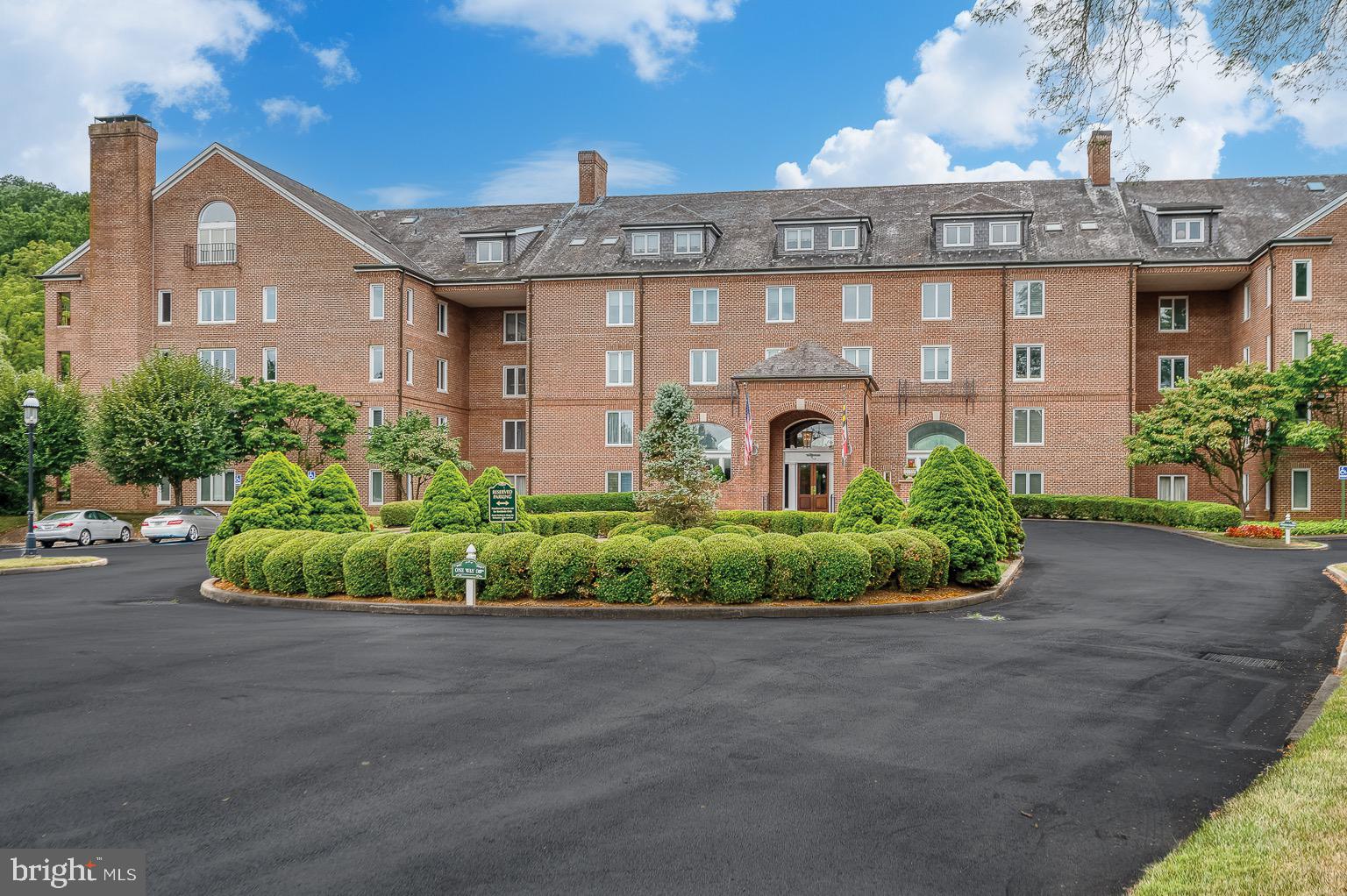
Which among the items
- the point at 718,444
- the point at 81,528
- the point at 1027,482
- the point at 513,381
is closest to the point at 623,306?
the point at 718,444

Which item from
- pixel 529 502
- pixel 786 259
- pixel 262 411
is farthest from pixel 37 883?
pixel 786 259

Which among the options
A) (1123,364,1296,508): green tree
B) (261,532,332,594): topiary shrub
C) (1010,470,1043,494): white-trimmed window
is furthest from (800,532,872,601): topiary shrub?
(1010,470,1043,494): white-trimmed window

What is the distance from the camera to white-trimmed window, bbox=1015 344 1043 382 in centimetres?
3966

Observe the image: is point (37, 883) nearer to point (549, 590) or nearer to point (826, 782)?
point (826, 782)

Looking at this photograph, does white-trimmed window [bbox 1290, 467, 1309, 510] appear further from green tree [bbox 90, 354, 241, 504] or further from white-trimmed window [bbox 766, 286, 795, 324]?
green tree [bbox 90, 354, 241, 504]

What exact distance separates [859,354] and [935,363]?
3.18 m

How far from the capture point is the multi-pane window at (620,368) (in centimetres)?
4250

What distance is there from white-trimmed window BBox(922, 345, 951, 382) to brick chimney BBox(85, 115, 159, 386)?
34.1m

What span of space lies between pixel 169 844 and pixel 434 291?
40619mm

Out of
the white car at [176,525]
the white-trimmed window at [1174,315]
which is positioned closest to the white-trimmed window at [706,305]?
the white-trimmed window at [1174,315]

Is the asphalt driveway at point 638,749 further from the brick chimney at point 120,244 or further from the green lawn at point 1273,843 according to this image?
the brick chimney at point 120,244

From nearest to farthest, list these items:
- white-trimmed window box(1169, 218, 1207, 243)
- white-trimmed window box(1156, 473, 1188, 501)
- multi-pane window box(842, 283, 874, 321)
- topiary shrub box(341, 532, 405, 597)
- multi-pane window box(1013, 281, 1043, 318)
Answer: topiary shrub box(341, 532, 405, 597) → multi-pane window box(1013, 281, 1043, 318) → white-trimmed window box(1169, 218, 1207, 243) → white-trimmed window box(1156, 473, 1188, 501) → multi-pane window box(842, 283, 874, 321)

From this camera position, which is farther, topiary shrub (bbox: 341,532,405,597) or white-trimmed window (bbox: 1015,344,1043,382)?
white-trimmed window (bbox: 1015,344,1043,382)

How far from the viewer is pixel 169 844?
525cm
